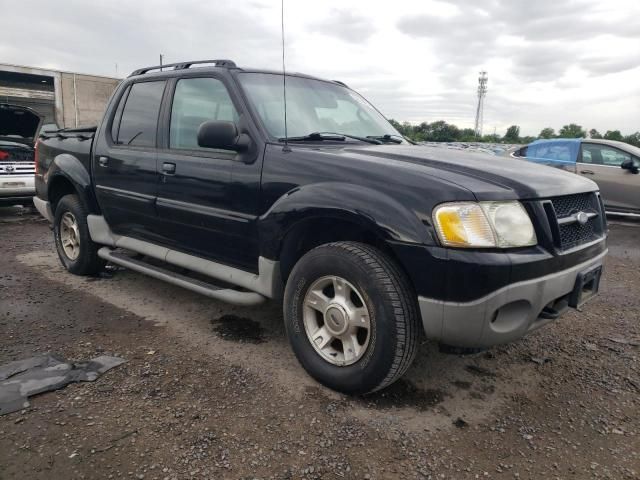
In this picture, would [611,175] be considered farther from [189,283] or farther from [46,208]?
[46,208]

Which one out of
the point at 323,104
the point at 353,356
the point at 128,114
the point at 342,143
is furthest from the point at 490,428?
the point at 128,114

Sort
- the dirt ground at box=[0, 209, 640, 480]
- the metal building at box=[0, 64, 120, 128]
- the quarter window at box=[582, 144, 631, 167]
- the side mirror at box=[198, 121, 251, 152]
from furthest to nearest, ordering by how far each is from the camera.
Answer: the metal building at box=[0, 64, 120, 128] < the quarter window at box=[582, 144, 631, 167] < the side mirror at box=[198, 121, 251, 152] < the dirt ground at box=[0, 209, 640, 480]

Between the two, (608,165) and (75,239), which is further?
(608,165)

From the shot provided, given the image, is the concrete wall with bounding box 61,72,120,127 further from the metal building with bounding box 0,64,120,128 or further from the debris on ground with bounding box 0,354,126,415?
the debris on ground with bounding box 0,354,126,415

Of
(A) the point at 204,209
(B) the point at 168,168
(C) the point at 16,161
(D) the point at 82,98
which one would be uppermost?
(D) the point at 82,98

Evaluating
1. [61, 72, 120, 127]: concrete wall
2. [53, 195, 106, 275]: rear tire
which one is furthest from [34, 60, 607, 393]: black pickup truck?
[61, 72, 120, 127]: concrete wall

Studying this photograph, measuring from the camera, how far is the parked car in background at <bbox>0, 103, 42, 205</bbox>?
7680 mm

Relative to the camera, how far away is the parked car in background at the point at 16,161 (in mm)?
7680

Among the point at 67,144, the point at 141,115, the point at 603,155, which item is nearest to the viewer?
the point at 141,115

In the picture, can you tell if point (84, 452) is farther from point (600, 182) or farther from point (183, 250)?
point (600, 182)

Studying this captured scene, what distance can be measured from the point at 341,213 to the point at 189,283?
144 centimetres

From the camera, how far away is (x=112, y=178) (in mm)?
4168

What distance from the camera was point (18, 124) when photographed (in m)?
8.70

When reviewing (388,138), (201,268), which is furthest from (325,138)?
(201,268)
